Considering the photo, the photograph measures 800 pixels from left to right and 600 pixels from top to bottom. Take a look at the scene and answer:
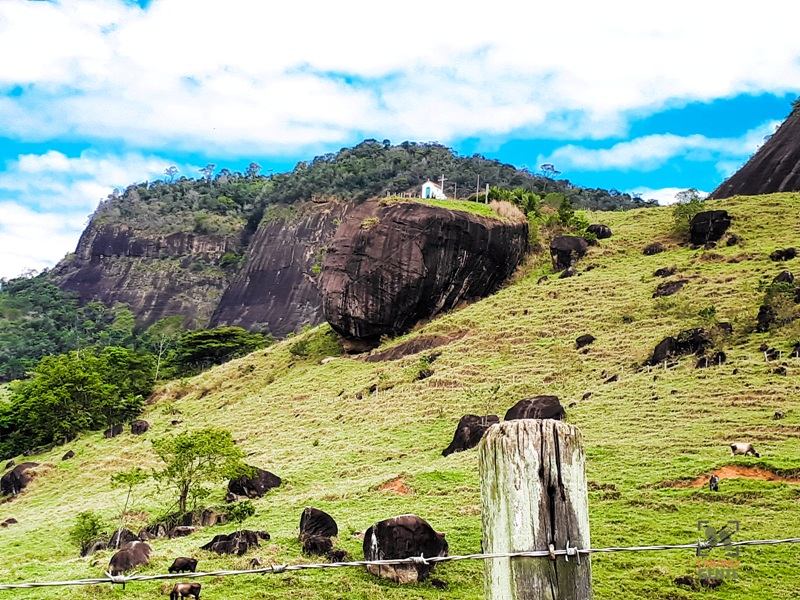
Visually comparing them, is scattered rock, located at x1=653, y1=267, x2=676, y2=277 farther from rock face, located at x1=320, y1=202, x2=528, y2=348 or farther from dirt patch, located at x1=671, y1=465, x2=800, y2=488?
dirt patch, located at x1=671, y1=465, x2=800, y2=488

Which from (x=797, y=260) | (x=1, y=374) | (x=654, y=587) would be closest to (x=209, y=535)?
(x=654, y=587)

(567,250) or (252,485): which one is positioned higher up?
(567,250)

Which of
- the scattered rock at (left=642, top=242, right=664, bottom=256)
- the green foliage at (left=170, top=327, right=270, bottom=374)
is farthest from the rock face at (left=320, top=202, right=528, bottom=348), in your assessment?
the green foliage at (left=170, top=327, right=270, bottom=374)

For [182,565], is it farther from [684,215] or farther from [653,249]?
[684,215]

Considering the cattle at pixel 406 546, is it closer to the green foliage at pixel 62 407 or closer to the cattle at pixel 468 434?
the cattle at pixel 468 434

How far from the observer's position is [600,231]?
177 feet

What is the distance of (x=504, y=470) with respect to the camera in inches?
95.6

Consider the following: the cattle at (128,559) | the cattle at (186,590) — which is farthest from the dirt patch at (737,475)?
the cattle at (128,559)

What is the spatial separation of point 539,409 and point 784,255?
23196 mm

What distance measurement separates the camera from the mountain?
97.4 meters

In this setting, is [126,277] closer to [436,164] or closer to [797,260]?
[436,164]

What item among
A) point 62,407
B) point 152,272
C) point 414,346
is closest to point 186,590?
point 414,346

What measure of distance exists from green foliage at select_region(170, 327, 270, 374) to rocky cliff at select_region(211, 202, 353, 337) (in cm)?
3096

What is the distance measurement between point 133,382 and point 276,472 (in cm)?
2519
